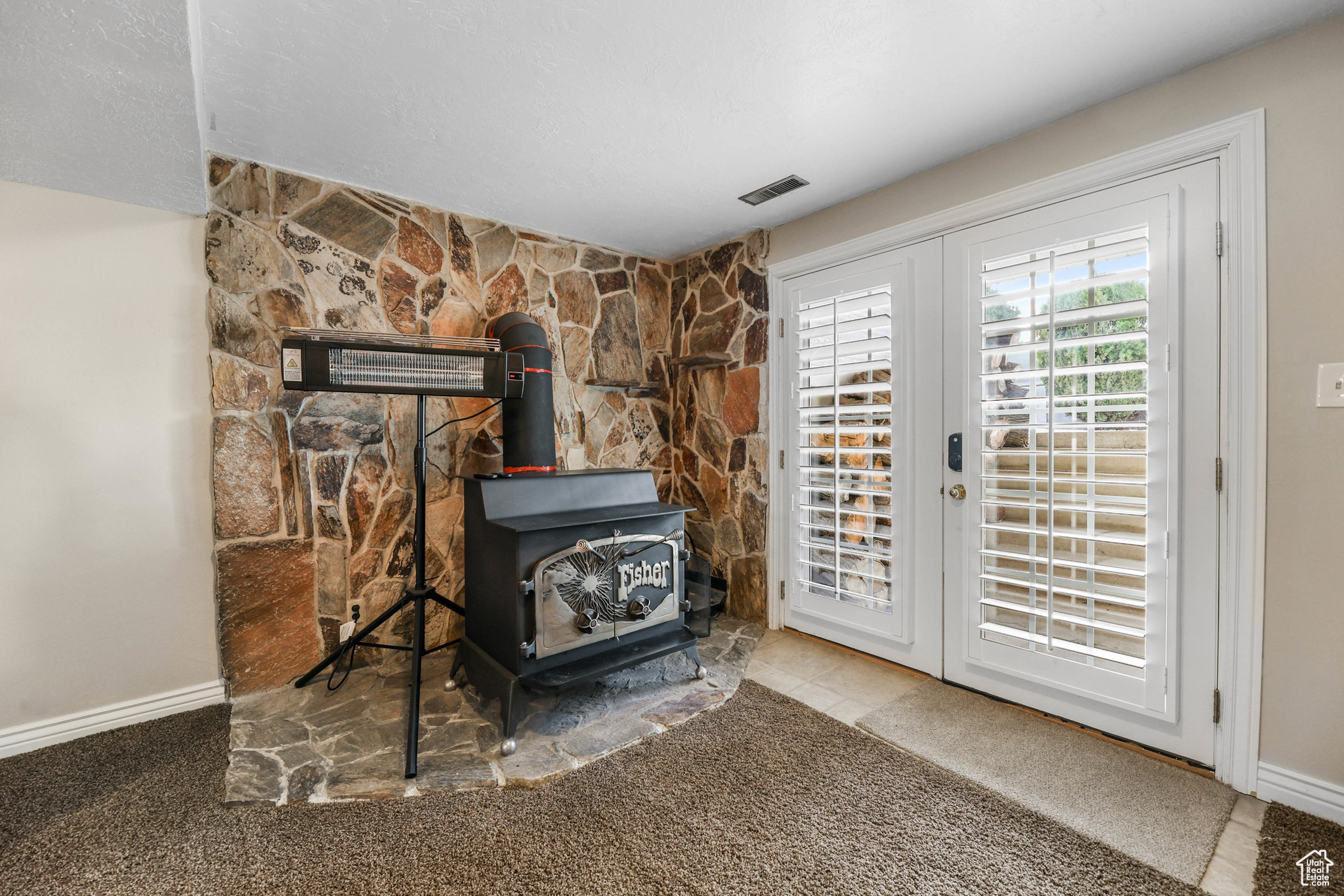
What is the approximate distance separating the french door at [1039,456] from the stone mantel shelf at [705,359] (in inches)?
23.0

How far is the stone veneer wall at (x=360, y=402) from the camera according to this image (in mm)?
2275

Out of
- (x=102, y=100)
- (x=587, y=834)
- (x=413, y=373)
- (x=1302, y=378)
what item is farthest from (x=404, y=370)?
(x=1302, y=378)

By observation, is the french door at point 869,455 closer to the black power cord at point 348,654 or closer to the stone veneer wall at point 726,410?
the stone veneer wall at point 726,410

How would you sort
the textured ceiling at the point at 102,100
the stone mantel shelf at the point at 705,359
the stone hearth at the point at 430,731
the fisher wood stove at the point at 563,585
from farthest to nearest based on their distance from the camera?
the stone mantel shelf at the point at 705,359 → the fisher wood stove at the point at 563,585 → the stone hearth at the point at 430,731 → the textured ceiling at the point at 102,100

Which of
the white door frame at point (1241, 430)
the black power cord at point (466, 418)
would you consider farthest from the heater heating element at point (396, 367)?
the white door frame at point (1241, 430)

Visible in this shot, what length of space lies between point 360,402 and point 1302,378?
11.2 feet

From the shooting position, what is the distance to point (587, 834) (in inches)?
60.7

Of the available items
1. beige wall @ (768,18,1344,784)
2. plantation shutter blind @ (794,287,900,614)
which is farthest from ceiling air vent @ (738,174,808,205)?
beige wall @ (768,18,1344,784)

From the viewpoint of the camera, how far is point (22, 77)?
1.36 metres

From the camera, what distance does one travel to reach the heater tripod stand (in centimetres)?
183

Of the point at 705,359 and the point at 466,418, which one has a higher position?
the point at 705,359

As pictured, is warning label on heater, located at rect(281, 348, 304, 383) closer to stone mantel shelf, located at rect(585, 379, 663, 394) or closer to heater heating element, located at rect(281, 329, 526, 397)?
heater heating element, located at rect(281, 329, 526, 397)

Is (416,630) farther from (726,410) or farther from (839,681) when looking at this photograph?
(726,410)

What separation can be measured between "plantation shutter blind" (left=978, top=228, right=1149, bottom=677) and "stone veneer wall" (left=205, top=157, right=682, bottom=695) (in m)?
1.26
